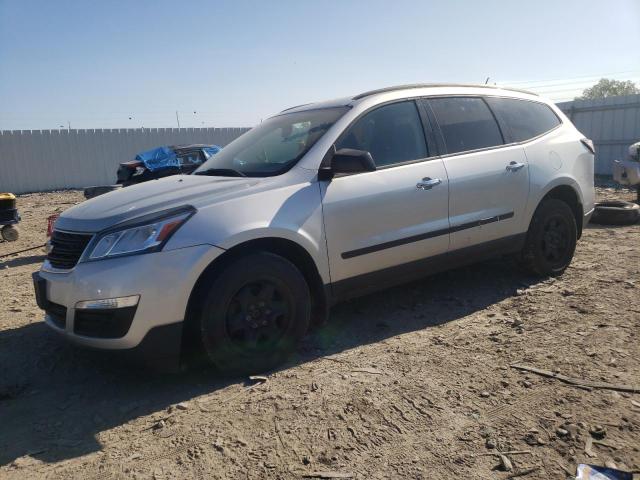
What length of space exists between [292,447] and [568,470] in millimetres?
1279

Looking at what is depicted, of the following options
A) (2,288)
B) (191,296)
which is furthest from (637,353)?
(2,288)

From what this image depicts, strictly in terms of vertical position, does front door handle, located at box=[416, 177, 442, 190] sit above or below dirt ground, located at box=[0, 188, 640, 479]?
above

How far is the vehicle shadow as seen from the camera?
2.91 metres

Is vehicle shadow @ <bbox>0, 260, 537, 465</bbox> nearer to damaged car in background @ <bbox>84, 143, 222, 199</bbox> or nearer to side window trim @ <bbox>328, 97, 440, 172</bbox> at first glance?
side window trim @ <bbox>328, 97, 440, 172</bbox>

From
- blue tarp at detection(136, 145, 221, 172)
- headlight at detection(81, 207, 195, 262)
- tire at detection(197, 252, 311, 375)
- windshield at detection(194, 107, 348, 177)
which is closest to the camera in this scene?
headlight at detection(81, 207, 195, 262)

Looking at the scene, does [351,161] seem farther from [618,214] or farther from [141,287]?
[618,214]

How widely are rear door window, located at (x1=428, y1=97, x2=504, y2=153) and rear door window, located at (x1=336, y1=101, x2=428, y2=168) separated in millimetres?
Result: 262

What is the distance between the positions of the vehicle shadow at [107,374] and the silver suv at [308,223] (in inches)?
11.9

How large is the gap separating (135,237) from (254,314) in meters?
0.87

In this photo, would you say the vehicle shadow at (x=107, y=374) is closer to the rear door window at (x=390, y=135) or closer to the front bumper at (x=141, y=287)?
the front bumper at (x=141, y=287)

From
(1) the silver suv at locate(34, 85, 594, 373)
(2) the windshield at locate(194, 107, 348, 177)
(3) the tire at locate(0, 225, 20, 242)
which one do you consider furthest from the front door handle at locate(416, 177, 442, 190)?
(3) the tire at locate(0, 225, 20, 242)

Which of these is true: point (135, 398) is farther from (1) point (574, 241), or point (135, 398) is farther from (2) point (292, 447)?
(1) point (574, 241)

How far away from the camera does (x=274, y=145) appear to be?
4.16 meters

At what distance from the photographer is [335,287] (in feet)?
12.3
